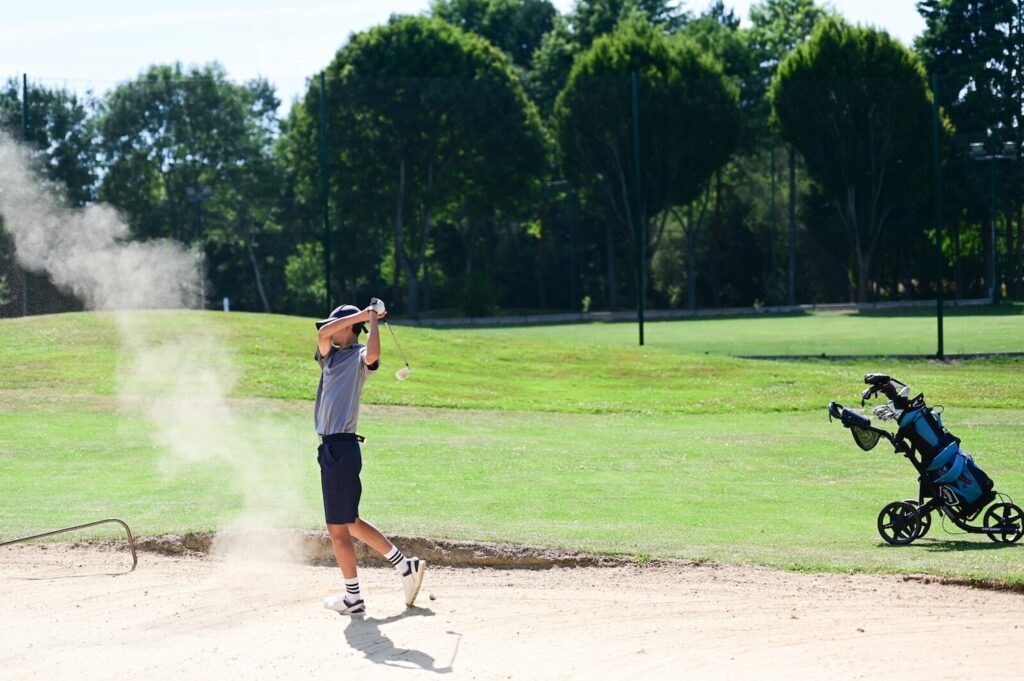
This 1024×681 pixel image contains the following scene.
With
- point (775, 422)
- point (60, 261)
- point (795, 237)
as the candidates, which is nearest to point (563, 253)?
point (795, 237)

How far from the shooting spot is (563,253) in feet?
240

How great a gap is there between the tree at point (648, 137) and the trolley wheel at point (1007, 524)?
41903 millimetres

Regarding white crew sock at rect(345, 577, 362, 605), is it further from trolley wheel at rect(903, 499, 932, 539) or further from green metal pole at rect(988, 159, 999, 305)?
green metal pole at rect(988, 159, 999, 305)

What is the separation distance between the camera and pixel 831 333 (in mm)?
45812

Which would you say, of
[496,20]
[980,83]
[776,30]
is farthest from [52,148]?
[776,30]

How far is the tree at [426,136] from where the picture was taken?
184 feet

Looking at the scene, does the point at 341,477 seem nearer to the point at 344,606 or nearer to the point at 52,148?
the point at 344,606

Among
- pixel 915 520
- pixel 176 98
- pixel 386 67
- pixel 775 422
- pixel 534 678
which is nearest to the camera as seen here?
pixel 534 678

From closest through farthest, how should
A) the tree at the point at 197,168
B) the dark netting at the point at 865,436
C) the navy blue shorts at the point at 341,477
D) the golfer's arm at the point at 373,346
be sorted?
1. the golfer's arm at the point at 373,346
2. the navy blue shorts at the point at 341,477
3. the dark netting at the point at 865,436
4. the tree at the point at 197,168

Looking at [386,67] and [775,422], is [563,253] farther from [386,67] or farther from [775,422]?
[775,422]

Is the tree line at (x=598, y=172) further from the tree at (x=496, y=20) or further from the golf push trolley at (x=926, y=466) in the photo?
the golf push trolley at (x=926, y=466)

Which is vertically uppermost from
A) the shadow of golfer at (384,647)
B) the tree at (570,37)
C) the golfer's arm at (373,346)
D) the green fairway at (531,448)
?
the tree at (570,37)

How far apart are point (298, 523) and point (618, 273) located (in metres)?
61.5

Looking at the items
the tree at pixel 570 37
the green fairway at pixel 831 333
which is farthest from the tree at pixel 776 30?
the green fairway at pixel 831 333
